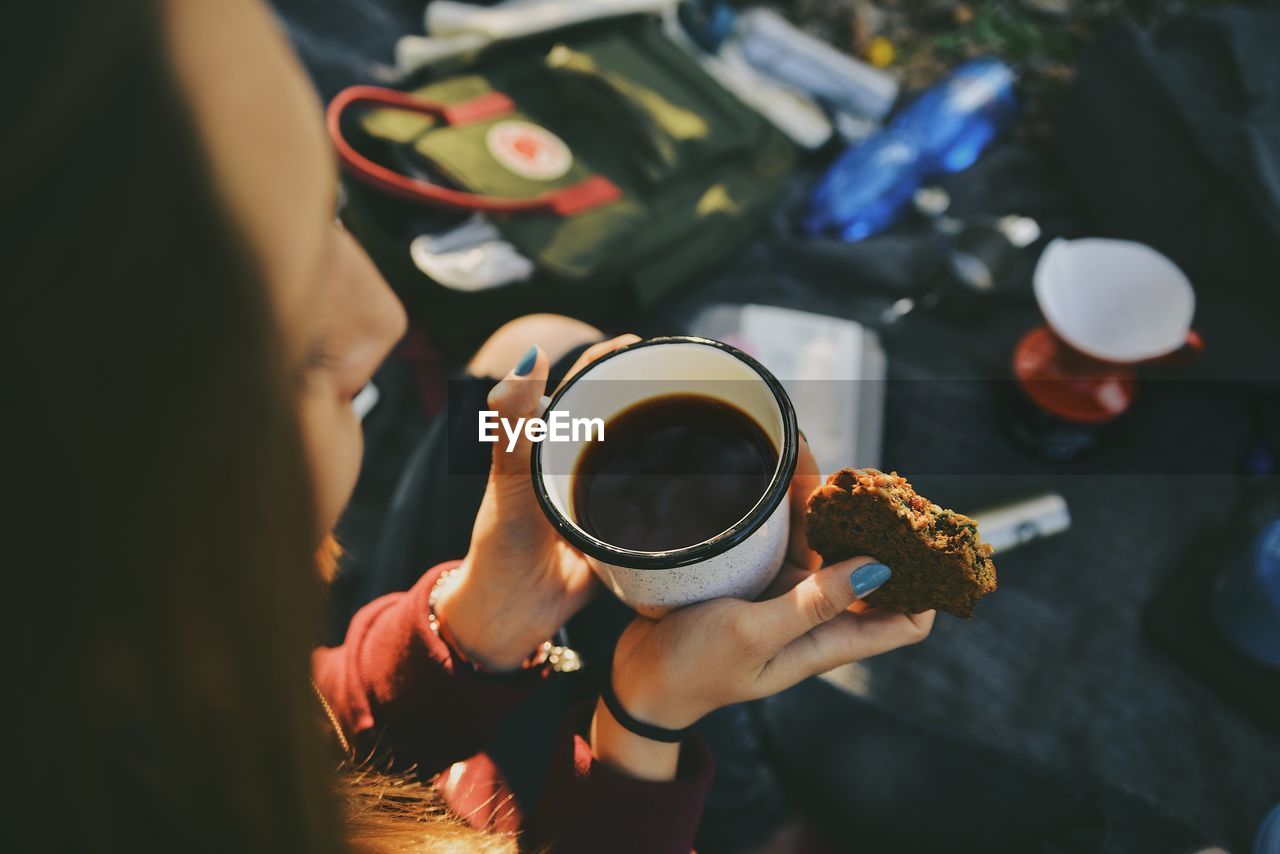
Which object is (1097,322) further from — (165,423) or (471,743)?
(165,423)

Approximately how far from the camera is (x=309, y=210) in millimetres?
455

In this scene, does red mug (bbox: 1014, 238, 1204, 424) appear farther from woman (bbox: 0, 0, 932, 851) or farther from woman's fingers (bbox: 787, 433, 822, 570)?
woman (bbox: 0, 0, 932, 851)

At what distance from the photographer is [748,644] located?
664 mm

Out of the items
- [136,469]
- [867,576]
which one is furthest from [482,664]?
[136,469]

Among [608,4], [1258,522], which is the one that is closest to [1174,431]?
[1258,522]

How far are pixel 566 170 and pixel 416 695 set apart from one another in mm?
1002

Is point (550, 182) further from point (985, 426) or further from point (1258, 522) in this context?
point (1258, 522)

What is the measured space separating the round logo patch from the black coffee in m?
0.85

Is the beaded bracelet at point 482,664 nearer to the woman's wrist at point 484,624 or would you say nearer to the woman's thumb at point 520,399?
the woman's wrist at point 484,624

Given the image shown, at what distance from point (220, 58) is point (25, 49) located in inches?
3.3

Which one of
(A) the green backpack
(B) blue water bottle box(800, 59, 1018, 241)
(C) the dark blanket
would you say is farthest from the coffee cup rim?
(B) blue water bottle box(800, 59, 1018, 241)

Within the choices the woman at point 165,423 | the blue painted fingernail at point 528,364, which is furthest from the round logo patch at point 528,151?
the woman at point 165,423

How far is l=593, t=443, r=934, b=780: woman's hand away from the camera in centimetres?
65

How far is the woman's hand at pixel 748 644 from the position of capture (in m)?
0.65
